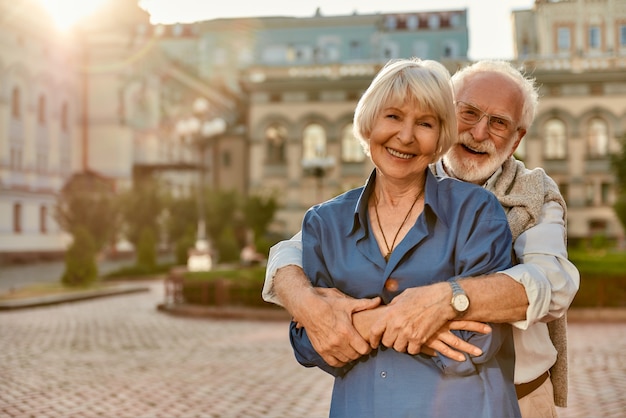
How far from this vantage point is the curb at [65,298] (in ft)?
59.4

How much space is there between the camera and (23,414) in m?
7.40

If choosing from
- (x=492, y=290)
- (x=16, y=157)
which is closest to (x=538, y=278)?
(x=492, y=290)

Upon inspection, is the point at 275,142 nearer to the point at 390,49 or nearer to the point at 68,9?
the point at 68,9

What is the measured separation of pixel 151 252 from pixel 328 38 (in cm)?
2893

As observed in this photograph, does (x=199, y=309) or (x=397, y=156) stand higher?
(x=397, y=156)

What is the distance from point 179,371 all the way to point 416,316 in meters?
8.08

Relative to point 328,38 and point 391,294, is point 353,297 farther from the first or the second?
point 328,38

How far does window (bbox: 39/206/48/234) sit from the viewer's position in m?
38.8

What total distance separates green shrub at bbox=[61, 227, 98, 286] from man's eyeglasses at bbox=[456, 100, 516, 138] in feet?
70.8

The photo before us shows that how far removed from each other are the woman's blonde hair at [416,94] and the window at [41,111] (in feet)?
131

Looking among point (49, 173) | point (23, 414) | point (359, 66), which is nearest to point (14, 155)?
point (49, 173)

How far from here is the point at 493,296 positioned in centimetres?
224

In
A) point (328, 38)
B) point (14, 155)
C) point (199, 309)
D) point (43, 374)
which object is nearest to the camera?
point (43, 374)

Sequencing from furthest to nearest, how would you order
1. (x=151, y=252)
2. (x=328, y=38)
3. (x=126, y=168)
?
1. (x=328, y=38)
2. (x=126, y=168)
3. (x=151, y=252)
